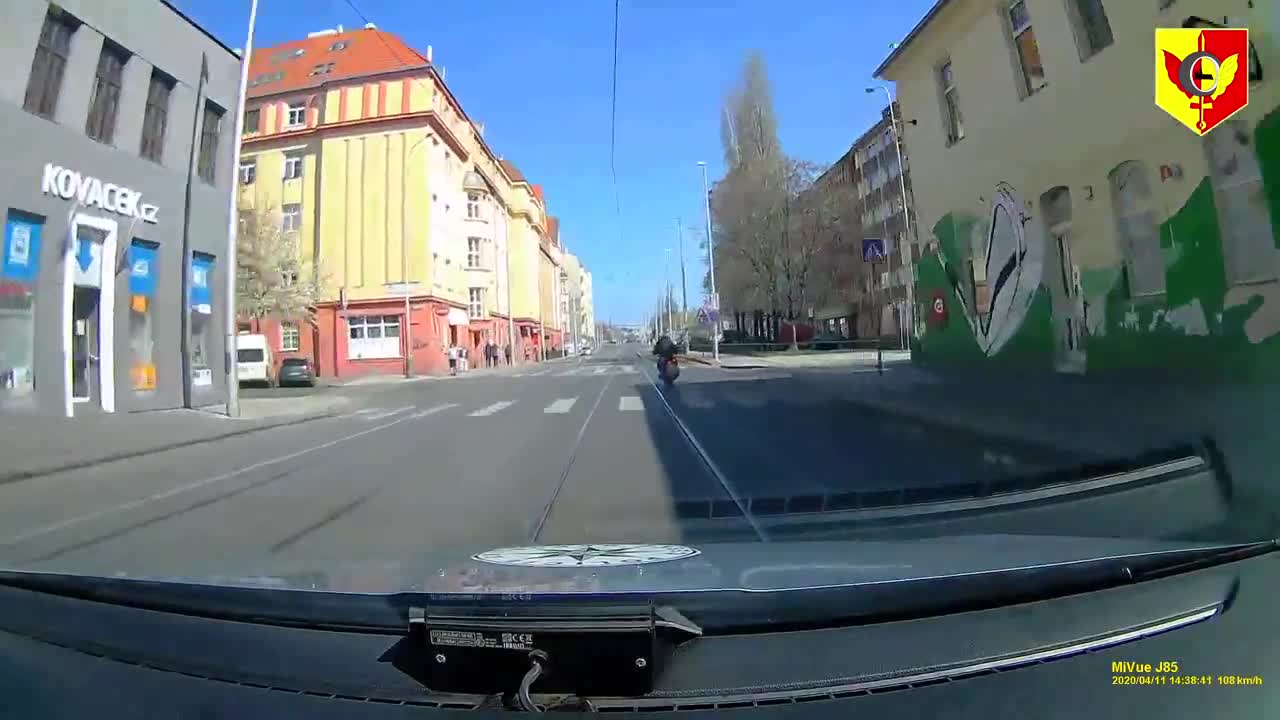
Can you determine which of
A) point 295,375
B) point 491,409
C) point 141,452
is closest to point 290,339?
point 295,375

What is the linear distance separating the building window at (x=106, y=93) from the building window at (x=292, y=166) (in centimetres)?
2378

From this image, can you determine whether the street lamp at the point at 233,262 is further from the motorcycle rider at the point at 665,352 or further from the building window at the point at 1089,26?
Result: the building window at the point at 1089,26

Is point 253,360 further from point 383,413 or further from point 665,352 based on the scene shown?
point 665,352

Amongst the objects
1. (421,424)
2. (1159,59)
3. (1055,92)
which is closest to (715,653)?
(1159,59)

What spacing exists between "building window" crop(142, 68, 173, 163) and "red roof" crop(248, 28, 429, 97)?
1145 cm

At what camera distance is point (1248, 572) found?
9.87ft

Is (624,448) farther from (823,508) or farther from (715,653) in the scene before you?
(715,653)

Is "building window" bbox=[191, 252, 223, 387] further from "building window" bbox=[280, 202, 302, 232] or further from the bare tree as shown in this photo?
"building window" bbox=[280, 202, 302, 232]

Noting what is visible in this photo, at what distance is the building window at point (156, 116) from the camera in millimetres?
12445

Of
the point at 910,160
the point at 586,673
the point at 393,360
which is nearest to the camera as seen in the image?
the point at 586,673

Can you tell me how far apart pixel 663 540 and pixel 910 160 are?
710 inches

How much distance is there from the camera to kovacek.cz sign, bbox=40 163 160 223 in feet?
37.3

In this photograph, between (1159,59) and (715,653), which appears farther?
(1159,59)

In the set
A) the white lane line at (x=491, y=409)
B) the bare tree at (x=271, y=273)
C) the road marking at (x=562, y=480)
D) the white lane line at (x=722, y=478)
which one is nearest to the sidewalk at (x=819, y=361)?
the white lane line at (x=491, y=409)
